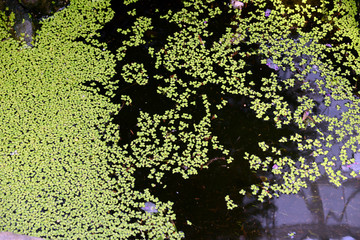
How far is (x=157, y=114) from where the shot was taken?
2.24 m

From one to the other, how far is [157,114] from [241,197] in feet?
2.95

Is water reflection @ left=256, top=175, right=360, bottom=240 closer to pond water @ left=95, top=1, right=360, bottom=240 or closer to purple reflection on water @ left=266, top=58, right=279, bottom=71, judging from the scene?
pond water @ left=95, top=1, right=360, bottom=240

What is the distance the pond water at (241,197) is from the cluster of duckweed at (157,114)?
5 centimetres

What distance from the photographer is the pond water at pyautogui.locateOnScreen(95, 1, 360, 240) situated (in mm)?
1740

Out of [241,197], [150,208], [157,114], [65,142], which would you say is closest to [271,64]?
[157,114]

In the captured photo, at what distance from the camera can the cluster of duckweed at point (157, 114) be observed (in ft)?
6.17

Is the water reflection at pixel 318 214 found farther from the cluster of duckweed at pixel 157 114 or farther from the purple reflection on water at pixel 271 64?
the purple reflection on water at pixel 271 64

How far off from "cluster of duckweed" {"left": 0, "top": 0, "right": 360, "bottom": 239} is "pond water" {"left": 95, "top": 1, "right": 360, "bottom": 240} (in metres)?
0.05

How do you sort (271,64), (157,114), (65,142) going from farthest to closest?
(271,64)
(157,114)
(65,142)

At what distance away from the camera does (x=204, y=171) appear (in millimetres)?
1973

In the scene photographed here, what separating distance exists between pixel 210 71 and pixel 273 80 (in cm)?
52

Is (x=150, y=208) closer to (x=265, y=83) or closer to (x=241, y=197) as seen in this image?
(x=241, y=197)

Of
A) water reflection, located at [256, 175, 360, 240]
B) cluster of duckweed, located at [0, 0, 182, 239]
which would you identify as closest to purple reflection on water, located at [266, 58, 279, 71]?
water reflection, located at [256, 175, 360, 240]

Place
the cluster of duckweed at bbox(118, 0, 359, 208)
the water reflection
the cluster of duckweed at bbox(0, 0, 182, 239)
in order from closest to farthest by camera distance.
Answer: the water reflection
the cluster of duckweed at bbox(0, 0, 182, 239)
the cluster of duckweed at bbox(118, 0, 359, 208)
